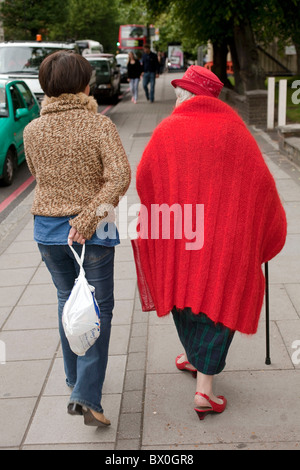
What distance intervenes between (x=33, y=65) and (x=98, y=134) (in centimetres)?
1406

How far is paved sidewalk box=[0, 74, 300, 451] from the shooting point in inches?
127

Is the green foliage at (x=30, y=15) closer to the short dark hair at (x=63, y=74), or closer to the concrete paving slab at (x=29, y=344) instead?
the concrete paving slab at (x=29, y=344)

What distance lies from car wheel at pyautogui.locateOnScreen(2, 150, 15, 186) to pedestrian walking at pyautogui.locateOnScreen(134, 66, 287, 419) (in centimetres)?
748

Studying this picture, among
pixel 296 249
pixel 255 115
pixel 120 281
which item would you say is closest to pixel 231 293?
pixel 120 281

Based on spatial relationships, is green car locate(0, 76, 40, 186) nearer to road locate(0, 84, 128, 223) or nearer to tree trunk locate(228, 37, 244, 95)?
road locate(0, 84, 128, 223)

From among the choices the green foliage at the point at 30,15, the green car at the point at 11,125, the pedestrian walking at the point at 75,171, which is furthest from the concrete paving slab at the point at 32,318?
the green foliage at the point at 30,15

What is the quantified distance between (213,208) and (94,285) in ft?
2.31

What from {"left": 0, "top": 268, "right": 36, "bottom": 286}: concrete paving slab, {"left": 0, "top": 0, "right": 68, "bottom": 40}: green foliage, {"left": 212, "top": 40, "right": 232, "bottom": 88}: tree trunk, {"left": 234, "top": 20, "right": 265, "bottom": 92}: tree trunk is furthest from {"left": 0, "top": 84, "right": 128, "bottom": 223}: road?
{"left": 0, "top": 0, "right": 68, "bottom": 40}: green foliage

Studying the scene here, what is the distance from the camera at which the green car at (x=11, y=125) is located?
10.2m

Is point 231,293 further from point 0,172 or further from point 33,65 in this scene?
point 33,65

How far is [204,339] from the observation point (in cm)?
321

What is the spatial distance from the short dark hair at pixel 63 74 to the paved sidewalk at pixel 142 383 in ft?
5.76

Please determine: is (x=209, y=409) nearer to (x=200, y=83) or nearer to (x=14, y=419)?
(x=14, y=419)

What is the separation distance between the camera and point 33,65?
52.9ft
